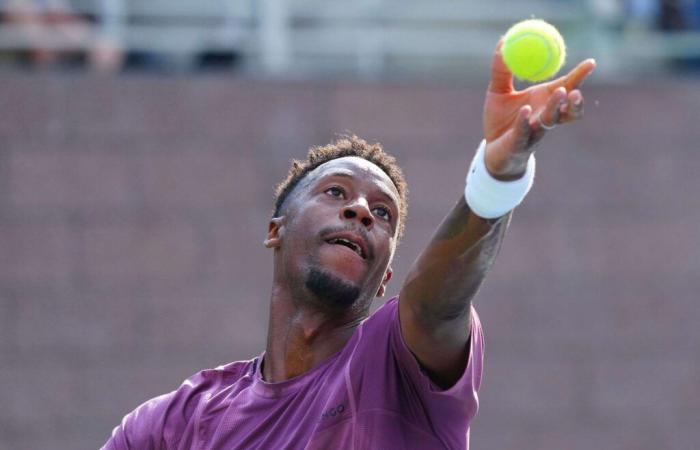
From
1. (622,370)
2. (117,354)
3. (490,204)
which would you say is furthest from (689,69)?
(490,204)

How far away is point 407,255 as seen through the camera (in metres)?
8.30

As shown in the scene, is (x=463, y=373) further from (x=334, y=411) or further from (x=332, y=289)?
(x=332, y=289)

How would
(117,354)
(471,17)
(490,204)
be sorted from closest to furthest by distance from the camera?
(490,204), (117,354), (471,17)

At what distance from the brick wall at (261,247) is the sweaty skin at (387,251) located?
12.4ft

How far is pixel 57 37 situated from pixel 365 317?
505cm

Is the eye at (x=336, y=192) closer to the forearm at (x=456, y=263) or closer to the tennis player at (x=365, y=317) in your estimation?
the tennis player at (x=365, y=317)

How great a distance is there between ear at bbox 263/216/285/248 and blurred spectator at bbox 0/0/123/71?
4265 millimetres

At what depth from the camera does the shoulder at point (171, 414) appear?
169 inches

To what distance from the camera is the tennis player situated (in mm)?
3369

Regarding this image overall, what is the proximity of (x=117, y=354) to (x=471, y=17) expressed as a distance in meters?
3.41

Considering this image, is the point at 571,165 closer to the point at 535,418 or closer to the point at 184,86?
the point at 535,418

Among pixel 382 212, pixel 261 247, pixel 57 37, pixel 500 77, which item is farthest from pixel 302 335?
pixel 57 37

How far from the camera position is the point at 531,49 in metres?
3.34

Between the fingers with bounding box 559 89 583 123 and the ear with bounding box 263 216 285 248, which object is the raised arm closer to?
the fingers with bounding box 559 89 583 123
